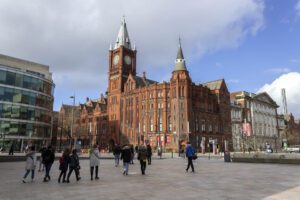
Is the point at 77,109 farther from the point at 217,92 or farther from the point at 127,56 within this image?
the point at 217,92

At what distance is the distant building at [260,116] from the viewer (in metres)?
113

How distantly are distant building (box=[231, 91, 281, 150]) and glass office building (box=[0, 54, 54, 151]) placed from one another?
7044 cm

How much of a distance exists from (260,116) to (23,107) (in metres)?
92.7

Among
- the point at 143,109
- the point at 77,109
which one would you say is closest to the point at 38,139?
the point at 143,109

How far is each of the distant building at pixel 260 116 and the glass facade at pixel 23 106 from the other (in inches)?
2794

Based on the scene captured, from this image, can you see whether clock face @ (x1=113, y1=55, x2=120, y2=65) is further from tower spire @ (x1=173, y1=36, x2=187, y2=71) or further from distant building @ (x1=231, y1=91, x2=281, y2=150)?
distant building @ (x1=231, y1=91, x2=281, y2=150)

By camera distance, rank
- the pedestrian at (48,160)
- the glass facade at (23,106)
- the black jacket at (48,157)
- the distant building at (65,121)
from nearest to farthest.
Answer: the pedestrian at (48,160), the black jacket at (48,157), the glass facade at (23,106), the distant building at (65,121)

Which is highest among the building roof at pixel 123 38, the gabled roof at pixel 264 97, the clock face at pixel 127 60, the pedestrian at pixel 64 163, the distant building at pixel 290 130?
the building roof at pixel 123 38

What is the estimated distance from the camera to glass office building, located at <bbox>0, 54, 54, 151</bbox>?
199ft

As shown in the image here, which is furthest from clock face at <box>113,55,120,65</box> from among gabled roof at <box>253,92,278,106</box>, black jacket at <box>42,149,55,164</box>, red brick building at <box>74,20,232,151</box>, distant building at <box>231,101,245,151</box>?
black jacket at <box>42,149,55,164</box>

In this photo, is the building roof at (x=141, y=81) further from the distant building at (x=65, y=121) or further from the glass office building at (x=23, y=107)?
the glass office building at (x=23, y=107)

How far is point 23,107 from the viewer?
210 ft

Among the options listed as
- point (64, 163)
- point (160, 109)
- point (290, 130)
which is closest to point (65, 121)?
point (160, 109)

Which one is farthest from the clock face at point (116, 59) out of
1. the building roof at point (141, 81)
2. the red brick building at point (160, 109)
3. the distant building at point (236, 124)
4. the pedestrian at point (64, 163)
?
the pedestrian at point (64, 163)
